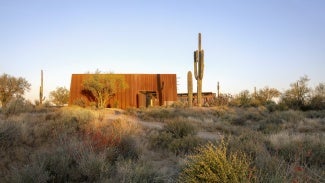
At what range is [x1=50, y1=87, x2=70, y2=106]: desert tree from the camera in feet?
170

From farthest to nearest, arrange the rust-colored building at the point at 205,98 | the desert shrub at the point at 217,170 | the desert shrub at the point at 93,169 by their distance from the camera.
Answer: the rust-colored building at the point at 205,98
the desert shrub at the point at 93,169
the desert shrub at the point at 217,170

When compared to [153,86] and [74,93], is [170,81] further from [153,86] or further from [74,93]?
[74,93]

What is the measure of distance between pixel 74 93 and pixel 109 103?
397 cm

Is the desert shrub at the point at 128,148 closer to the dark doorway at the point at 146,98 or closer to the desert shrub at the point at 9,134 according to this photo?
the desert shrub at the point at 9,134

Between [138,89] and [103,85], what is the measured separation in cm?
436

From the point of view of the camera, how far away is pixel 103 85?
3238 centimetres

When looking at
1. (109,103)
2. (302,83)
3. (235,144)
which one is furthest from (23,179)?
(302,83)

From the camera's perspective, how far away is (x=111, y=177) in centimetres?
649

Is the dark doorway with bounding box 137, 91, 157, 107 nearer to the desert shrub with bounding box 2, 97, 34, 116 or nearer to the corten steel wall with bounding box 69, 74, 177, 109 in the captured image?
the corten steel wall with bounding box 69, 74, 177, 109

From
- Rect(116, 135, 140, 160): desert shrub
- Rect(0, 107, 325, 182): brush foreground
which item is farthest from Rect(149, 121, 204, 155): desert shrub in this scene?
Rect(116, 135, 140, 160): desert shrub

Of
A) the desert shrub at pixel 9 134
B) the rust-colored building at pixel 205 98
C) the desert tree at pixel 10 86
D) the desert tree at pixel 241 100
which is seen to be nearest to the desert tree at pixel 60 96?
the desert tree at pixel 10 86

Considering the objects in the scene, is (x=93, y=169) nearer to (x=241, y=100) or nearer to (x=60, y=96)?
(x=241, y=100)

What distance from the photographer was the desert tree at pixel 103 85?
107 feet

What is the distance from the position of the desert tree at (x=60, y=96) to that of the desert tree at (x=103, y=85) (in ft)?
63.1
